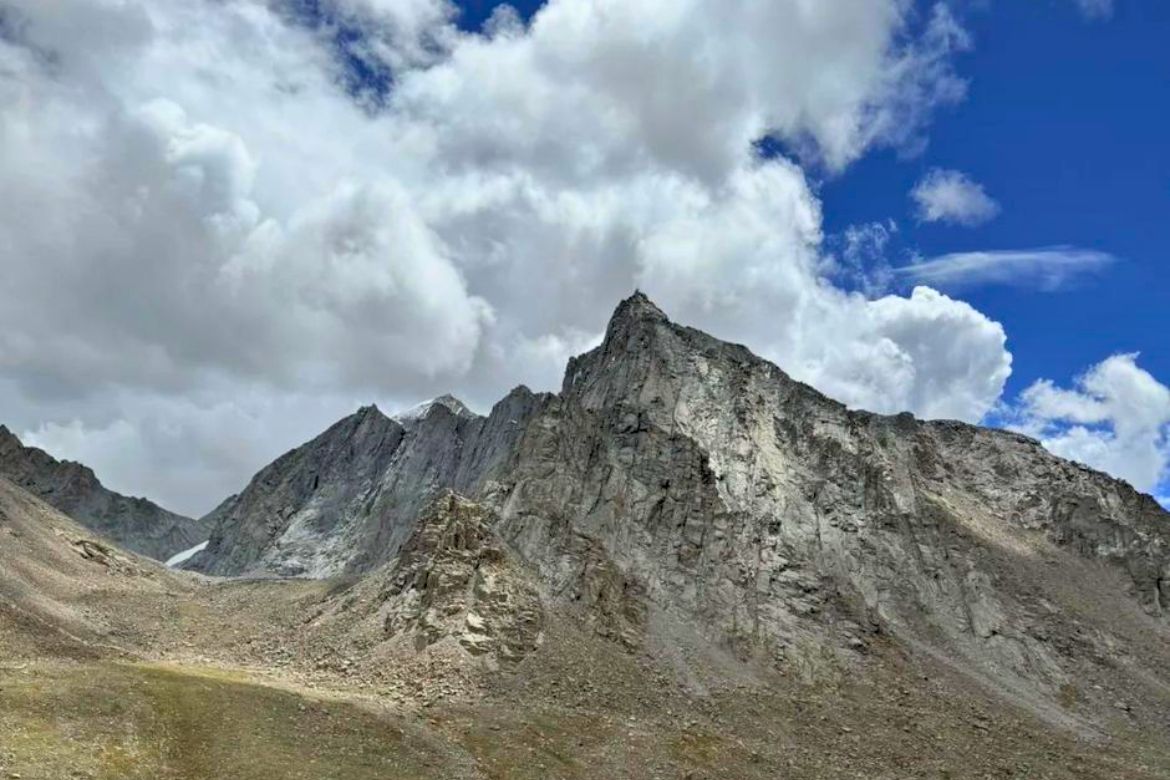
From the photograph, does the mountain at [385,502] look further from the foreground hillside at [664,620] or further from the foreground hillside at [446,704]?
the foreground hillside at [446,704]

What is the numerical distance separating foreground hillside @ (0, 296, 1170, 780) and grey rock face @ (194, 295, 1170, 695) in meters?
0.38

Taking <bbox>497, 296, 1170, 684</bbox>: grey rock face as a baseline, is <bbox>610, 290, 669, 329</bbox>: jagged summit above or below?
above

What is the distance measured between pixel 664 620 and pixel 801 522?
2763 centimetres

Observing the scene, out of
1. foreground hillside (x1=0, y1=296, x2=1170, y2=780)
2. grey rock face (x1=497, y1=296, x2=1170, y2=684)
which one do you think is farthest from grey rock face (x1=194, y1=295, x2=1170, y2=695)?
foreground hillside (x1=0, y1=296, x2=1170, y2=780)

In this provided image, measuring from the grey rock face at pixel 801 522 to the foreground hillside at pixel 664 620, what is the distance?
1.25ft

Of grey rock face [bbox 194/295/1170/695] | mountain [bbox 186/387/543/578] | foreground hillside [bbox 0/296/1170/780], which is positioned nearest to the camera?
foreground hillside [bbox 0/296/1170/780]

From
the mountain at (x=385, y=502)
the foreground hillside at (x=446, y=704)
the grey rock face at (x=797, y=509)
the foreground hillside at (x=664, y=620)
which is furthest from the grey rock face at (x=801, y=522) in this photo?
the mountain at (x=385, y=502)

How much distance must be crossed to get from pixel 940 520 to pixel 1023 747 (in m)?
41.5

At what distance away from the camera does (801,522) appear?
106250 millimetres

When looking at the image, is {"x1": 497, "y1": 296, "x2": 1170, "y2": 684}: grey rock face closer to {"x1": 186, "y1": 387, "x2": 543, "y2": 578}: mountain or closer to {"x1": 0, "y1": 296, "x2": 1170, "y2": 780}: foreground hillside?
{"x1": 0, "y1": 296, "x2": 1170, "y2": 780}: foreground hillside

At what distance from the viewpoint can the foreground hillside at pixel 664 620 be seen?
54.3 m

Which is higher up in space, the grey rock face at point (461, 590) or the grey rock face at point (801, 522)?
the grey rock face at point (801, 522)

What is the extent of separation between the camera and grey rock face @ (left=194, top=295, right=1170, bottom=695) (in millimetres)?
90500

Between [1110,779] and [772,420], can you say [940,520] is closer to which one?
[772,420]
